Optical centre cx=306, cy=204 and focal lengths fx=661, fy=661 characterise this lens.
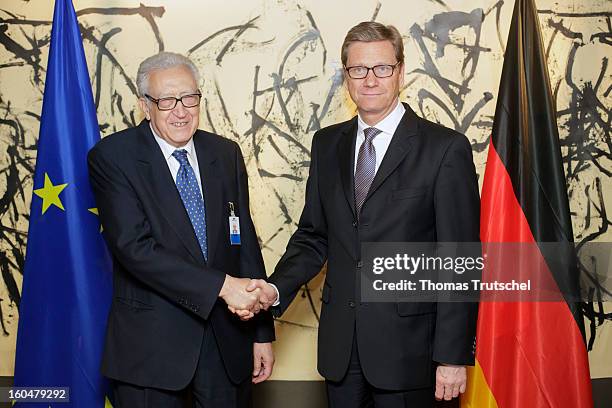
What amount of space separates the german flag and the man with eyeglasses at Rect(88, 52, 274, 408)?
3.57 feet

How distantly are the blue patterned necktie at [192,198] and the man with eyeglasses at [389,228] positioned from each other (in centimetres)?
27

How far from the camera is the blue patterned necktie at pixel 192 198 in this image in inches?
90.2

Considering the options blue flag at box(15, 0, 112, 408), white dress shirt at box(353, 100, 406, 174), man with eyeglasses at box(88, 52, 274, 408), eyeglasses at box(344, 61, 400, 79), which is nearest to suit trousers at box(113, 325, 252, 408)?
man with eyeglasses at box(88, 52, 274, 408)

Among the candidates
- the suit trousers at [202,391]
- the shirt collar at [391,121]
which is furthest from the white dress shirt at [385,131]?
the suit trousers at [202,391]

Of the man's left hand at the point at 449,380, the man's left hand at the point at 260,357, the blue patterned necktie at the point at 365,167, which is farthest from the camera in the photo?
the man's left hand at the point at 260,357

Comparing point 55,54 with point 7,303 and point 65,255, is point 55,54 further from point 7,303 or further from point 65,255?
point 7,303

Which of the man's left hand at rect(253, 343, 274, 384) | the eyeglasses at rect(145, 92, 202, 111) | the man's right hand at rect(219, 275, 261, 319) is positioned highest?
the eyeglasses at rect(145, 92, 202, 111)

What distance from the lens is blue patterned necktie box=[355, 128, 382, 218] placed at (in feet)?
7.48

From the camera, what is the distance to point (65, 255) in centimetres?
280

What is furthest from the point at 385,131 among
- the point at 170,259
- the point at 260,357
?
the point at 260,357

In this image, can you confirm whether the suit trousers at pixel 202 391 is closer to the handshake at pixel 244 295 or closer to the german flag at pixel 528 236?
the handshake at pixel 244 295

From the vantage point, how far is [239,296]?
2.26m

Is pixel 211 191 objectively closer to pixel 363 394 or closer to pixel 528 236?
pixel 363 394

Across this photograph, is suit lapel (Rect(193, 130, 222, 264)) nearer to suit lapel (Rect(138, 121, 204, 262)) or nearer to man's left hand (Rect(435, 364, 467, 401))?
suit lapel (Rect(138, 121, 204, 262))
